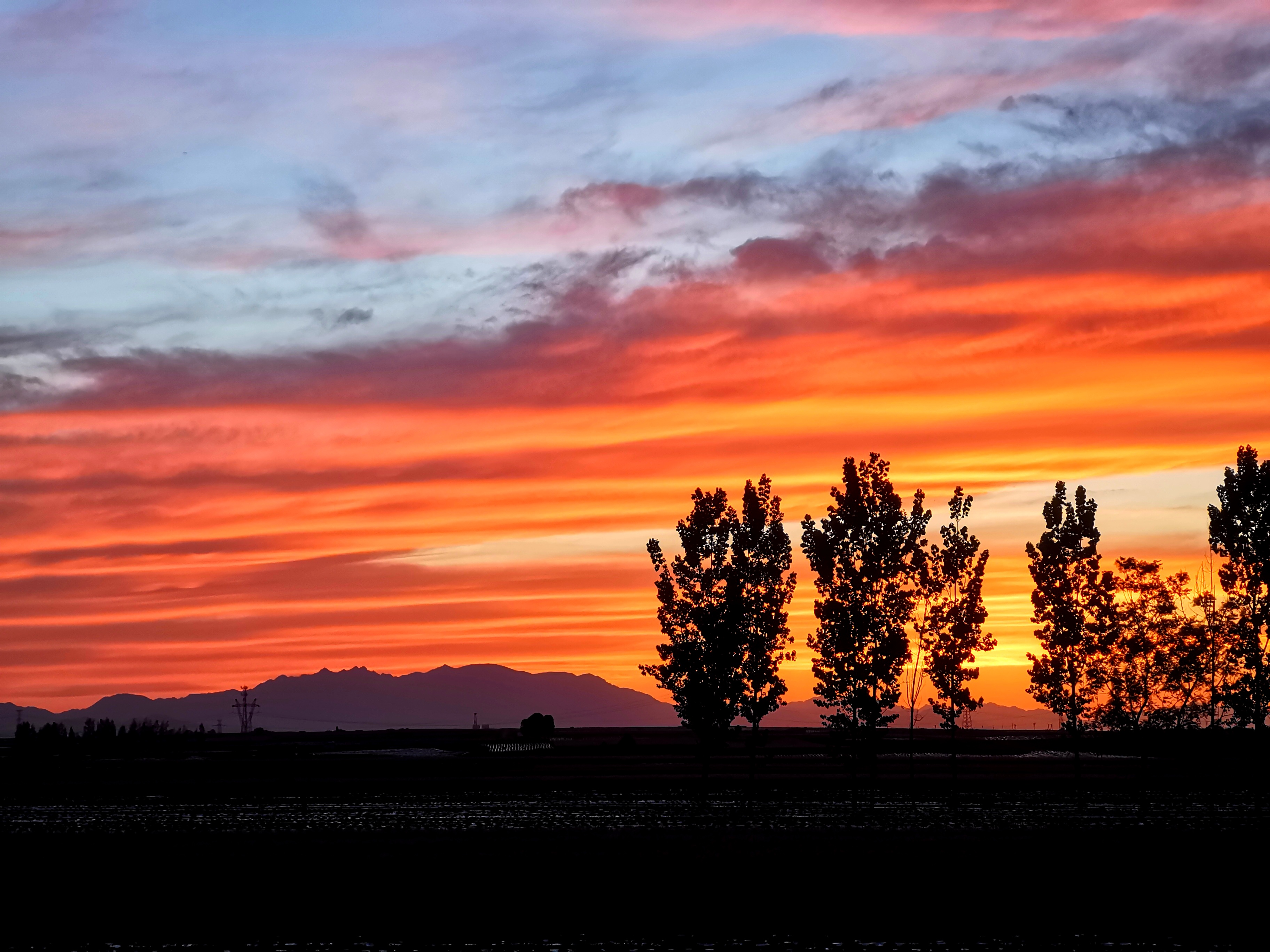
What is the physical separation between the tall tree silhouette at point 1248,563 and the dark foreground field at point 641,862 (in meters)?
2.40

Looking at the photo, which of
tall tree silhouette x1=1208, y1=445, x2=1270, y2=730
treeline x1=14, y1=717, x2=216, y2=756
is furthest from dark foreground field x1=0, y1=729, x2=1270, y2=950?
treeline x1=14, y1=717, x2=216, y2=756

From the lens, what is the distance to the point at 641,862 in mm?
43281

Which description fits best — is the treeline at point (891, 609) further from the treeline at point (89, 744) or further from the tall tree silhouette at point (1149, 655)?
the treeline at point (89, 744)

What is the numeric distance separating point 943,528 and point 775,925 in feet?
162

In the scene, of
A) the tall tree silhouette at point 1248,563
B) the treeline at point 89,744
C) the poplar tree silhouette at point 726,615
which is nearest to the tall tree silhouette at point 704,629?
the poplar tree silhouette at point 726,615

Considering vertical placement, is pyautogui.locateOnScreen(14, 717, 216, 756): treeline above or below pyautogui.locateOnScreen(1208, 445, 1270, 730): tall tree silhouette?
below

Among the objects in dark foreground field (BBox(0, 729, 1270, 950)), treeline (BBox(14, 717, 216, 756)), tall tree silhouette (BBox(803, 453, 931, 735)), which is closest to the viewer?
dark foreground field (BBox(0, 729, 1270, 950))

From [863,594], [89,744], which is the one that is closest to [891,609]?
[863,594]

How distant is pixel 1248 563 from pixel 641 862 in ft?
151

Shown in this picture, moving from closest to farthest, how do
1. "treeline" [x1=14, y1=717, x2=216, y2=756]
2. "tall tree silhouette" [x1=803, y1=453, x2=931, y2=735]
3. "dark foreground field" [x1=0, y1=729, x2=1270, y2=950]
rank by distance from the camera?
1. "dark foreground field" [x1=0, y1=729, x2=1270, y2=950]
2. "tall tree silhouette" [x1=803, y1=453, x2=931, y2=735]
3. "treeline" [x1=14, y1=717, x2=216, y2=756]

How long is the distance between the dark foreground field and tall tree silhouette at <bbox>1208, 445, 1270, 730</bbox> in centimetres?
240

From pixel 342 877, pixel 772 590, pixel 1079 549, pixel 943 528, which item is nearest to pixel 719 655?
pixel 772 590

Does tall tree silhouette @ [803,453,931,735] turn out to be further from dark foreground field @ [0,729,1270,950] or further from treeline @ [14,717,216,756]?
treeline @ [14,717,216,756]

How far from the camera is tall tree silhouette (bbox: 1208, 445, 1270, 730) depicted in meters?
73.1
